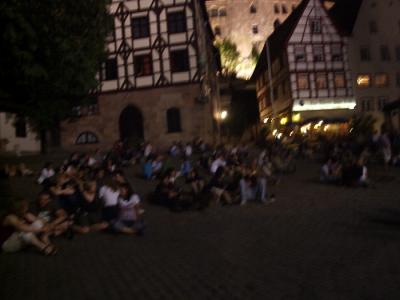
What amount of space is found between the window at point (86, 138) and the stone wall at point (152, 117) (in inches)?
10.5

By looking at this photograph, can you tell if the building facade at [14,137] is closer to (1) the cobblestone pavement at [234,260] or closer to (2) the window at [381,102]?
(1) the cobblestone pavement at [234,260]

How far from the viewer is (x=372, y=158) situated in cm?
2202

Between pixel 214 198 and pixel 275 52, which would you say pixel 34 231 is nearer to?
pixel 214 198

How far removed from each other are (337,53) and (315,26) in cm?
332

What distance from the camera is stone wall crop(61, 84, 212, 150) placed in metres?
33.6

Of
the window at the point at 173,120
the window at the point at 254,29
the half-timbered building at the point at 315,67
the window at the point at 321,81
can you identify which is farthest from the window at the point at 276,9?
the window at the point at 173,120

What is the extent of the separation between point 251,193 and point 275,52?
3343 centimetres

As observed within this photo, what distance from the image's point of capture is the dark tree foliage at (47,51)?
19.6 metres

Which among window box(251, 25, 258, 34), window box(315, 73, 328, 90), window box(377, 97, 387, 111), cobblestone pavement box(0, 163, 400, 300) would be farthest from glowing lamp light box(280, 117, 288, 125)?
window box(251, 25, 258, 34)

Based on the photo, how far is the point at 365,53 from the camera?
4278 centimetres

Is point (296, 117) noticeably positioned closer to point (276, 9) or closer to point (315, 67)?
point (315, 67)

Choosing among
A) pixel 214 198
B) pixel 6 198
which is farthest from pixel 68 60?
pixel 6 198

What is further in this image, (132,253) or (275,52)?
(275,52)

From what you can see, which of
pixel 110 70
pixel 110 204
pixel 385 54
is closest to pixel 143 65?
pixel 110 70
